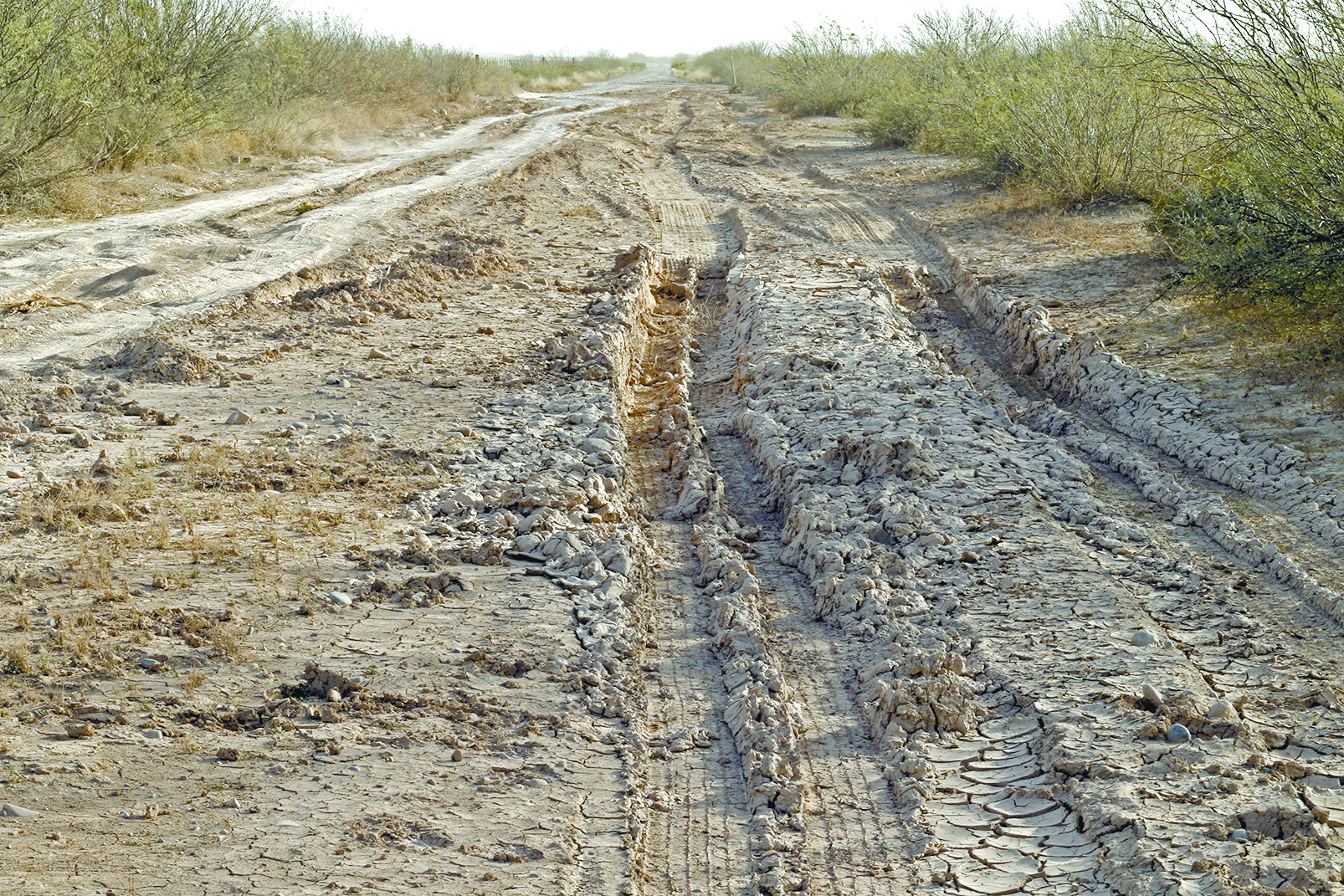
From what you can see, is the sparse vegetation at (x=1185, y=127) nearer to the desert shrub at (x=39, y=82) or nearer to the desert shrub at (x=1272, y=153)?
the desert shrub at (x=1272, y=153)

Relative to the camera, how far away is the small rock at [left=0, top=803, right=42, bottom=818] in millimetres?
3182

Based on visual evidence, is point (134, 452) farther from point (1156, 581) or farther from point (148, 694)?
point (1156, 581)

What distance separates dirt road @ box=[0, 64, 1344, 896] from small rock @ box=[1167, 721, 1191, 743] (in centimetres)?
1

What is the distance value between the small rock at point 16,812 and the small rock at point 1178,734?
3543 mm

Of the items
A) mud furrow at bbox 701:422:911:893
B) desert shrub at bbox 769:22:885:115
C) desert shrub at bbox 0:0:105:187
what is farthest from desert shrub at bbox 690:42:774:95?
mud furrow at bbox 701:422:911:893

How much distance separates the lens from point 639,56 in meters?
108

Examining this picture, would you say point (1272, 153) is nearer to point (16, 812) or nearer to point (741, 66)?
point (16, 812)

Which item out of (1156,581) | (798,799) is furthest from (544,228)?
(798,799)

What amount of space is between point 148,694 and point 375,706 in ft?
2.50

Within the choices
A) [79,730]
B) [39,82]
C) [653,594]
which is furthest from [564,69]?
[79,730]

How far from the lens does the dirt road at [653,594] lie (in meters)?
3.43

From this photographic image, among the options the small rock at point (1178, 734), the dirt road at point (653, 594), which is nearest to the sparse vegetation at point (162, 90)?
the dirt road at point (653, 594)

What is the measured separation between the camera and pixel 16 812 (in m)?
3.19

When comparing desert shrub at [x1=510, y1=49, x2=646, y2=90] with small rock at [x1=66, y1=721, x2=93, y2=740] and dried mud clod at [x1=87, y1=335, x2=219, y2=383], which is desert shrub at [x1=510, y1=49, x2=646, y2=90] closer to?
dried mud clod at [x1=87, y1=335, x2=219, y2=383]
